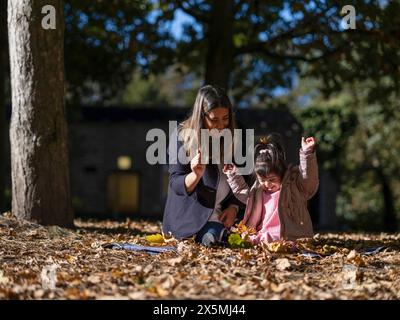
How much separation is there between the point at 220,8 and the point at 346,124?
9907mm

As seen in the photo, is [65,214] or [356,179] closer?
[65,214]

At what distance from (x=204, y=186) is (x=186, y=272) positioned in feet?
5.35

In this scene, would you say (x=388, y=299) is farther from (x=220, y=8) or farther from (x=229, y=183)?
(x=220, y=8)

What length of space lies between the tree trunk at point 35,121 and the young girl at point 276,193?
2586 millimetres

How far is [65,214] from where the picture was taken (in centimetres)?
845

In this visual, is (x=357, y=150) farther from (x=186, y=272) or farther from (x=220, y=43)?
(x=186, y=272)

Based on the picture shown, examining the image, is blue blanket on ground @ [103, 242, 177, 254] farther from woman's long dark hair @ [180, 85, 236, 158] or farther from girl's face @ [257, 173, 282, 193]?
girl's face @ [257, 173, 282, 193]

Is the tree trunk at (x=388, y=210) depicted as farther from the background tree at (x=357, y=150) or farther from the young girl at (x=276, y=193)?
the young girl at (x=276, y=193)

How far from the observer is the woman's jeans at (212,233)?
6706mm

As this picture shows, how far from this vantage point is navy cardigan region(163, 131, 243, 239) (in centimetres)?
679

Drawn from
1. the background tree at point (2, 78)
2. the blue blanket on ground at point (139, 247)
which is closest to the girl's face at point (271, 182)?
the blue blanket on ground at point (139, 247)

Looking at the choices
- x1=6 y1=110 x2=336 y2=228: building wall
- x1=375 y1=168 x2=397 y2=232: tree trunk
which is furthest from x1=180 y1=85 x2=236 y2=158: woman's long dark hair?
x1=6 y1=110 x2=336 y2=228: building wall

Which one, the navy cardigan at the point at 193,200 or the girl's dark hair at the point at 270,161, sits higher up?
the girl's dark hair at the point at 270,161

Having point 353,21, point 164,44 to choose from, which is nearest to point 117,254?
point 353,21
